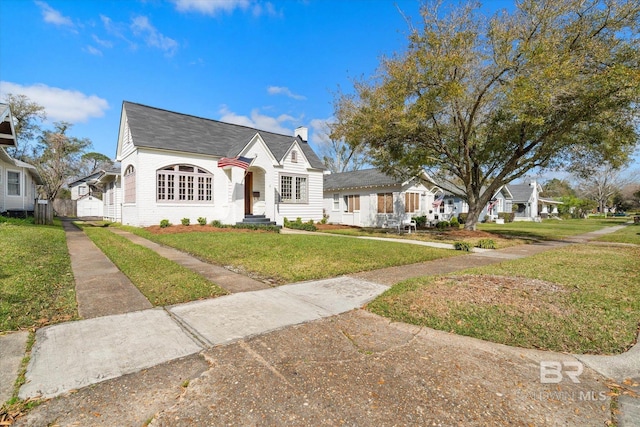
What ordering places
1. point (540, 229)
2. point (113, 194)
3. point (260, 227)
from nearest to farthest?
point (260, 227) < point (113, 194) < point (540, 229)

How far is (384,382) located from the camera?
9.10 feet

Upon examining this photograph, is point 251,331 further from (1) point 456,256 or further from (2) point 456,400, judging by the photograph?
(1) point 456,256

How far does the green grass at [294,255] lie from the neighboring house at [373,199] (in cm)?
1217

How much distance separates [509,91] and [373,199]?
43.5 feet

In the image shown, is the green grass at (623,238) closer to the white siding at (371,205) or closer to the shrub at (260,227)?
the white siding at (371,205)

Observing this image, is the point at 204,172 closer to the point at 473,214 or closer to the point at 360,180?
the point at 360,180

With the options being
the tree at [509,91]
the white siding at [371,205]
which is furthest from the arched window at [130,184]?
the white siding at [371,205]

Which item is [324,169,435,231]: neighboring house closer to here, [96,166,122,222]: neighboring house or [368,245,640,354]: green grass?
[96,166,122,222]: neighboring house

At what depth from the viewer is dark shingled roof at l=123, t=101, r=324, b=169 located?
53.6ft

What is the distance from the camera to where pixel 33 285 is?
5.27m

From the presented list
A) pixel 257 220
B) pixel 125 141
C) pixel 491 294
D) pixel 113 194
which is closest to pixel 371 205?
pixel 257 220

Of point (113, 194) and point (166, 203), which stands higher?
point (113, 194)

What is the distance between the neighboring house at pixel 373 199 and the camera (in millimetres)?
23125

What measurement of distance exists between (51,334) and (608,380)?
19.1 ft
